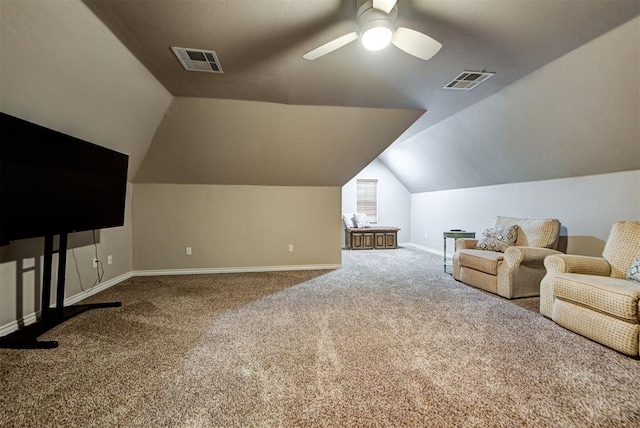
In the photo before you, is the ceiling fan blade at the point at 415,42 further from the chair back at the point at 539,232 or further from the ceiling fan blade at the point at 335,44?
the chair back at the point at 539,232

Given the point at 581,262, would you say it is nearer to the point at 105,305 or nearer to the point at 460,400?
the point at 460,400

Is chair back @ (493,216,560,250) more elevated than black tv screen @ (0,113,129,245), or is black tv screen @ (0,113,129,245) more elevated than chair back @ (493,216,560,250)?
black tv screen @ (0,113,129,245)

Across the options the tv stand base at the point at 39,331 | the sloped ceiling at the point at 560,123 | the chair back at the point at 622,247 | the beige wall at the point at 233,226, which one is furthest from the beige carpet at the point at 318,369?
the sloped ceiling at the point at 560,123

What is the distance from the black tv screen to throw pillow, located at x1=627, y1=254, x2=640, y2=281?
16.2 ft

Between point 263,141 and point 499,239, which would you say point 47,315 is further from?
point 499,239

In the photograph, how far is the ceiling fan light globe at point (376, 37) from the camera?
5.48 feet

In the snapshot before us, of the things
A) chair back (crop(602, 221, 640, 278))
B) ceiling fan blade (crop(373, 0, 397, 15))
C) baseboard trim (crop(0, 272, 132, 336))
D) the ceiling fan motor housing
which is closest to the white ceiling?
the ceiling fan motor housing

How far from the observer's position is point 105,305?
2.91 metres

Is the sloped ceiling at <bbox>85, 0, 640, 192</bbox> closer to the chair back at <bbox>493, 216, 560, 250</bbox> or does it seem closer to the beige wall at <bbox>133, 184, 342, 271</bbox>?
the beige wall at <bbox>133, 184, 342, 271</bbox>

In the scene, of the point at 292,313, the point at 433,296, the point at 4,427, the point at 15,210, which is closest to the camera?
the point at 4,427

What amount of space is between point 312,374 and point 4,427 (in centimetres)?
159

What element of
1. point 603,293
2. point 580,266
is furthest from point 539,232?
point 603,293

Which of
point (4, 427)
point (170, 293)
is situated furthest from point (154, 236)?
point (4, 427)

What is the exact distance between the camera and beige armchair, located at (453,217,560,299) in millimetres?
3139
